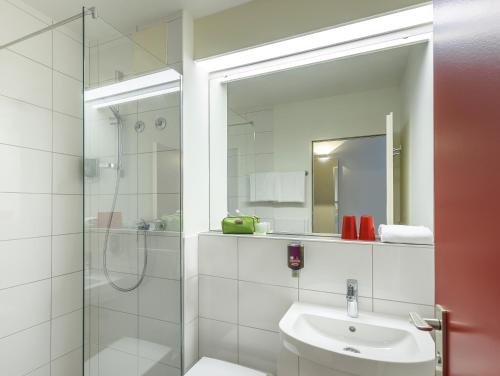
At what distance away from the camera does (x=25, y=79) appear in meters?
1.56

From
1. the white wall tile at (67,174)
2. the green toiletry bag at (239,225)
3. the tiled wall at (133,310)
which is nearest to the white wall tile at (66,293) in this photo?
the white wall tile at (67,174)

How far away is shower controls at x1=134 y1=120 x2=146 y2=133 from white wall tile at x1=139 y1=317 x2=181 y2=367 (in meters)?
0.94

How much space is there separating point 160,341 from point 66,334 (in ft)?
2.50

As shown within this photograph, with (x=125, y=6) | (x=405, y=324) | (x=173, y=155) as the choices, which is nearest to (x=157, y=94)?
(x=173, y=155)

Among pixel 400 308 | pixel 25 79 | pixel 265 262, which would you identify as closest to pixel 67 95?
pixel 25 79

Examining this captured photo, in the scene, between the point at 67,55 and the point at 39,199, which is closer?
the point at 39,199

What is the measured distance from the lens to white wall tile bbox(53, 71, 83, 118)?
67.9 inches

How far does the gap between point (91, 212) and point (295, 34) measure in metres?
1.39

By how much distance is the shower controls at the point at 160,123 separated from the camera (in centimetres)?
145

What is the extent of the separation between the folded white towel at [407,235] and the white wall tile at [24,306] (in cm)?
194

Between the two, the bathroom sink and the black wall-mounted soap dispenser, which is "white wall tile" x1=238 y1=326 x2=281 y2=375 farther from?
the black wall-mounted soap dispenser

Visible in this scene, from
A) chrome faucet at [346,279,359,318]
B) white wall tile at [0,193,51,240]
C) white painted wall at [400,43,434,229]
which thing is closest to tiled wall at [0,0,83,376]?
white wall tile at [0,193,51,240]

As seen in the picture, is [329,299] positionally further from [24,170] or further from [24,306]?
[24,170]

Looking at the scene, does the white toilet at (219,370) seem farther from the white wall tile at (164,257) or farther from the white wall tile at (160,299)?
the white wall tile at (164,257)
